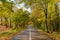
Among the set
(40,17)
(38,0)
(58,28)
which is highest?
(38,0)

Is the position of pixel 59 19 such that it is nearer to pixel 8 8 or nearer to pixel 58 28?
pixel 58 28

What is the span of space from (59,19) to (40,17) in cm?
627

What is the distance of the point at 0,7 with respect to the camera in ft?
80.4

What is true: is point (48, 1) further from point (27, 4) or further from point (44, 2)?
point (27, 4)

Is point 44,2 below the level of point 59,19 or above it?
above

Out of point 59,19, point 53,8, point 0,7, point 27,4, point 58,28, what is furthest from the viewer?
point 58,28

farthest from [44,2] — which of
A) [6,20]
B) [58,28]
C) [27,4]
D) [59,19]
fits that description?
[6,20]

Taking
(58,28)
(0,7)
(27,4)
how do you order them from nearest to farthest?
(0,7), (27,4), (58,28)

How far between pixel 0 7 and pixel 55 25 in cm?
3041

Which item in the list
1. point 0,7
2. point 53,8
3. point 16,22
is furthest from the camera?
point 16,22

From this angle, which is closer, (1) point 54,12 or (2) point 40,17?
(1) point 54,12

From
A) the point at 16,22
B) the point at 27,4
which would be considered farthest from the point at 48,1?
the point at 16,22

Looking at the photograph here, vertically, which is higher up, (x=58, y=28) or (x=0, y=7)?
(x=0, y=7)

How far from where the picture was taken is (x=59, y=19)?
50500 millimetres
